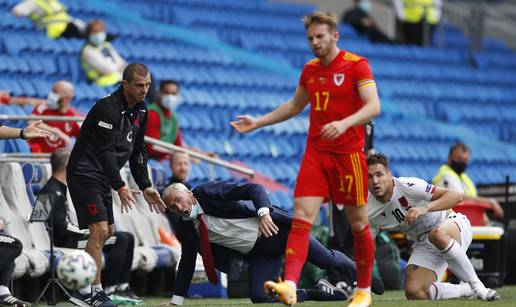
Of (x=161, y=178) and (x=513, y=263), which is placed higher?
(x=161, y=178)

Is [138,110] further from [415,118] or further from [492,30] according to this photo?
[492,30]

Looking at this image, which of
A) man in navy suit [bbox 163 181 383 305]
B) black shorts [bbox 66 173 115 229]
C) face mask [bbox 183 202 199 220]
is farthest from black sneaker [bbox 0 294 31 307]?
face mask [bbox 183 202 199 220]

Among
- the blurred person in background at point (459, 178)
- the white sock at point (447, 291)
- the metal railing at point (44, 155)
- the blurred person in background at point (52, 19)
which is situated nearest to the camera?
the white sock at point (447, 291)

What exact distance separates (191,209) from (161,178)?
3.88 meters

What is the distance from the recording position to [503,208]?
588 inches

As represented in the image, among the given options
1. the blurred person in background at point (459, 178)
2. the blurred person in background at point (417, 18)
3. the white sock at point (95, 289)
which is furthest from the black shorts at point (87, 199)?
the blurred person in background at point (417, 18)

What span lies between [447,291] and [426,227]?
1.86 ft

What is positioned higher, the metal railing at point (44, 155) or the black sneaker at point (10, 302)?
the metal railing at point (44, 155)

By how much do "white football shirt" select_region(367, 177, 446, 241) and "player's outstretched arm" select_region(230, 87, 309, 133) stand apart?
1.87 meters

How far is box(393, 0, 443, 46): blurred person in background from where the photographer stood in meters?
23.0

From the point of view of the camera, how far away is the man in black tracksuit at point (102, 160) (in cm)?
934

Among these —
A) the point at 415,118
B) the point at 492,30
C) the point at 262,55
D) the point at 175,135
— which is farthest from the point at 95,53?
the point at 492,30

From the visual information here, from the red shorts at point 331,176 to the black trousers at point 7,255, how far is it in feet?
8.49

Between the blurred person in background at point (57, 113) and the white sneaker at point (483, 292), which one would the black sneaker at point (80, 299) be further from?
the white sneaker at point (483, 292)
